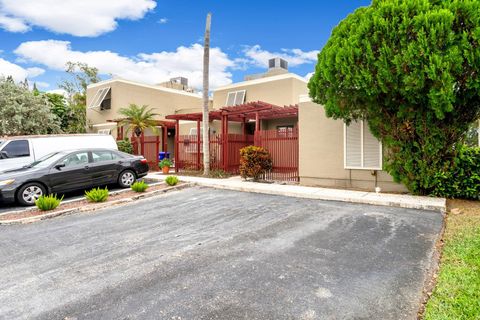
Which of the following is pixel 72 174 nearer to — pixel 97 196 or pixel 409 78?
pixel 97 196

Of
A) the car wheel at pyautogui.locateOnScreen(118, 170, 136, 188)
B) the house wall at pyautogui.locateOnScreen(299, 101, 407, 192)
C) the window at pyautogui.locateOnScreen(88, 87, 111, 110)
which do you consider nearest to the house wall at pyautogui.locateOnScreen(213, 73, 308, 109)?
the house wall at pyautogui.locateOnScreen(299, 101, 407, 192)

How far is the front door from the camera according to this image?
877 centimetres

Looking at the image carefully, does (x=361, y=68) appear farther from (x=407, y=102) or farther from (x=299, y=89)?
(x=299, y=89)

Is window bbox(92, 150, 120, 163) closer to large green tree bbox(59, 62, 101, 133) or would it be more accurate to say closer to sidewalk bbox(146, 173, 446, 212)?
sidewalk bbox(146, 173, 446, 212)

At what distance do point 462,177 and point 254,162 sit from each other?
6.53 meters

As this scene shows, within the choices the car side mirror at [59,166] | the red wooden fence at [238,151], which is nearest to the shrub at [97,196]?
the car side mirror at [59,166]

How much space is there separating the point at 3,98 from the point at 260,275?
80.0 ft

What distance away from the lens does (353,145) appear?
9570mm

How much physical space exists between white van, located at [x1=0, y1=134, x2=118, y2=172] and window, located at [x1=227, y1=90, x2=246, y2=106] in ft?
31.4

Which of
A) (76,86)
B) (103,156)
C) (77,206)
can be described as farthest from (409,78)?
(76,86)

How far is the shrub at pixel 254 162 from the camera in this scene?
38.1ft

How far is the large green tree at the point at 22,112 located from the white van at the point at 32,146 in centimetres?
1101

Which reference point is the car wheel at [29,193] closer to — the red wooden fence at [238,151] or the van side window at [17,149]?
the van side window at [17,149]

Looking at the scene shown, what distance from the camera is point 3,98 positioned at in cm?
2056
